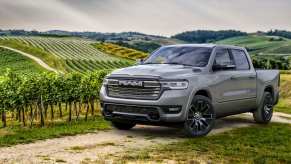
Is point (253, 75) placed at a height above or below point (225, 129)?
above

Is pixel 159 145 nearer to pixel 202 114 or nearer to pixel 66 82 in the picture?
pixel 202 114

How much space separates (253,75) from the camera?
15.5 meters

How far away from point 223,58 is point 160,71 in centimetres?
257

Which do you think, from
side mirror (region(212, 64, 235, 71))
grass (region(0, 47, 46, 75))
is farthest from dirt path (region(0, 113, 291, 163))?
grass (region(0, 47, 46, 75))

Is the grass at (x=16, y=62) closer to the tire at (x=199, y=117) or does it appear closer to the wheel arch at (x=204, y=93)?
the wheel arch at (x=204, y=93)

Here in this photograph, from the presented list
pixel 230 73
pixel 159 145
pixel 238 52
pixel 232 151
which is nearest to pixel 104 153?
pixel 159 145

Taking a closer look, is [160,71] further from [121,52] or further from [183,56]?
[121,52]

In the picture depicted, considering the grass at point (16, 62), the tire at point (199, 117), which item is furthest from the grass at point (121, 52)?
the tire at point (199, 117)

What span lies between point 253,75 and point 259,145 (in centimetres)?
357

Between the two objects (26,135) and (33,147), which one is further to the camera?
(26,135)

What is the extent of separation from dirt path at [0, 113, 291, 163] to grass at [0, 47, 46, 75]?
63.8 metres

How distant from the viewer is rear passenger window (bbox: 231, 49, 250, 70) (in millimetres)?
14898

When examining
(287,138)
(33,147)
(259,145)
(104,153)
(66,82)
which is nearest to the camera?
(104,153)

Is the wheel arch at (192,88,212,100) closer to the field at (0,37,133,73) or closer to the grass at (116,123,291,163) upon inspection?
the grass at (116,123,291,163)
